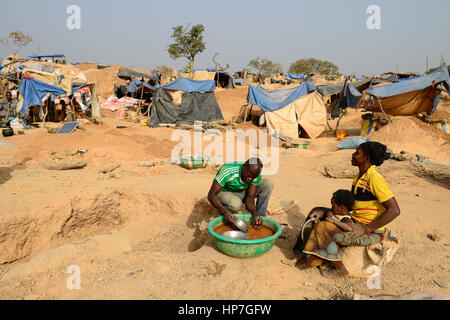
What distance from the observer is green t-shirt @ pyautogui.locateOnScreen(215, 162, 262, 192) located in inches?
117

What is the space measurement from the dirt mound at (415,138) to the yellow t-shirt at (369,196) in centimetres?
735

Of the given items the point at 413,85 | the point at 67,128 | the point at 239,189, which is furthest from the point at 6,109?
the point at 413,85

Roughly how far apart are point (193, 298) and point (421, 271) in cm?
201

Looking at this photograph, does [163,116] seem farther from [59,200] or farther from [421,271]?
[421,271]

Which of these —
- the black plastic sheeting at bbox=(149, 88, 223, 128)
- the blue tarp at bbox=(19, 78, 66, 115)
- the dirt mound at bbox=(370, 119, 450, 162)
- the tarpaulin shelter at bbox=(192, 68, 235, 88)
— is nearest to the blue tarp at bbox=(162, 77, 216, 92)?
the black plastic sheeting at bbox=(149, 88, 223, 128)

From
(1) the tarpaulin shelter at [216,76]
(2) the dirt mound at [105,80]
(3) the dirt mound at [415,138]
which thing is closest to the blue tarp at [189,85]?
(3) the dirt mound at [415,138]

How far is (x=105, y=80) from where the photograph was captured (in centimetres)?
2172

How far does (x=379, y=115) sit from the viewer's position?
10.5m

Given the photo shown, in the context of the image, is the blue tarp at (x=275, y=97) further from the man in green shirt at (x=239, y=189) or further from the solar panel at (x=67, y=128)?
the man in green shirt at (x=239, y=189)

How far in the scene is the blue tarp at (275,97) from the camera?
1208cm

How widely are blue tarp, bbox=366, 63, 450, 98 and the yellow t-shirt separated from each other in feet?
28.6

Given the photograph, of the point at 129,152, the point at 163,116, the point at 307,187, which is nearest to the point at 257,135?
the point at 163,116
